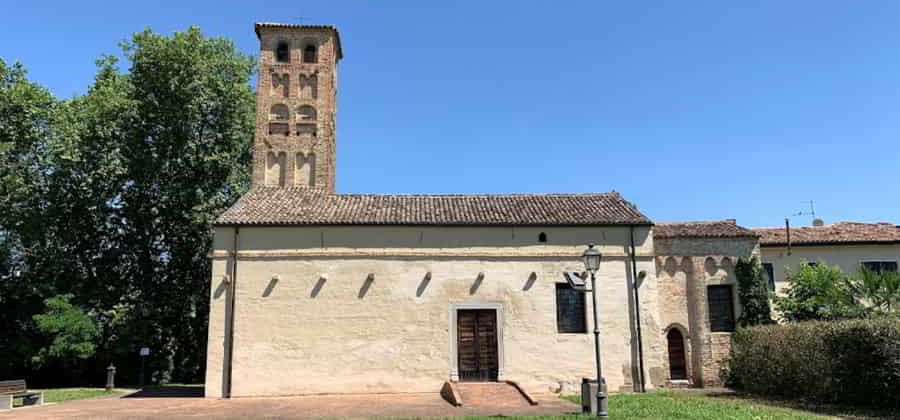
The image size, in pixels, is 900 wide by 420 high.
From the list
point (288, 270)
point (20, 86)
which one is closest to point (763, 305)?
point (288, 270)

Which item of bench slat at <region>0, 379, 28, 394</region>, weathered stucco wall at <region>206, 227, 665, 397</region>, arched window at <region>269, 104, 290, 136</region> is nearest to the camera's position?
bench slat at <region>0, 379, 28, 394</region>

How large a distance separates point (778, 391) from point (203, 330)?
2480cm

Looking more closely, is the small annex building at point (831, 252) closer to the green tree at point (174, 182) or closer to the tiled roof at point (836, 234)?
the tiled roof at point (836, 234)

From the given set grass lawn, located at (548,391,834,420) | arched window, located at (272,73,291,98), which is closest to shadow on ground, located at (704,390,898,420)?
grass lawn, located at (548,391,834,420)

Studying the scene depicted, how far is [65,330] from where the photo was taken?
2322 cm

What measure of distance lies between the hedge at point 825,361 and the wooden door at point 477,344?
7.58 meters

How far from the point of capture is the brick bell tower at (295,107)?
25188 millimetres

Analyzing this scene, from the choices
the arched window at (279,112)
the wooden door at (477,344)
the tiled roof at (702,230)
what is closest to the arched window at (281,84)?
the arched window at (279,112)

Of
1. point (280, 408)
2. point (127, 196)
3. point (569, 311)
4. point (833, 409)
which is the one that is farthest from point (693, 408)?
point (127, 196)

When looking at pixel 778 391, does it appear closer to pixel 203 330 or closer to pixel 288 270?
pixel 288 270

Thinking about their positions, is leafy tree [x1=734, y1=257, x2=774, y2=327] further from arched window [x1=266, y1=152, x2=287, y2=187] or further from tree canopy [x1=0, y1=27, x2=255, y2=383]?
tree canopy [x1=0, y1=27, x2=255, y2=383]

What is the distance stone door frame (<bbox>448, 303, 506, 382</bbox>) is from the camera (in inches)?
752

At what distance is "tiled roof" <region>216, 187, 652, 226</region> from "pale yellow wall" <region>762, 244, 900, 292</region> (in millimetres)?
7734

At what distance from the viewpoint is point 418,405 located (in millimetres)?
15578
